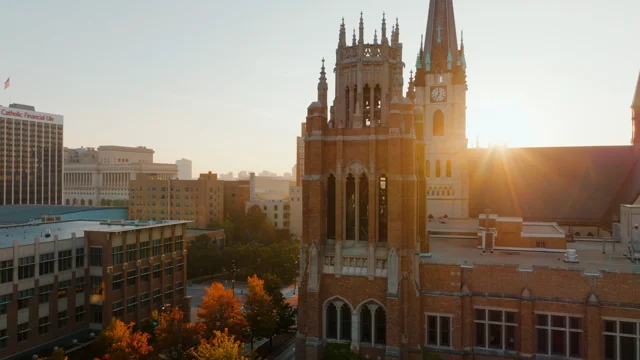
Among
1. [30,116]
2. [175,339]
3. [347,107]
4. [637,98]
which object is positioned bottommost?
[175,339]

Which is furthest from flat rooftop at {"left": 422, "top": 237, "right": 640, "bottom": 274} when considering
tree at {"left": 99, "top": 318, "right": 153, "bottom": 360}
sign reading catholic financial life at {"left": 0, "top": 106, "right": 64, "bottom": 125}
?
sign reading catholic financial life at {"left": 0, "top": 106, "right": 64, "bottom": 125}

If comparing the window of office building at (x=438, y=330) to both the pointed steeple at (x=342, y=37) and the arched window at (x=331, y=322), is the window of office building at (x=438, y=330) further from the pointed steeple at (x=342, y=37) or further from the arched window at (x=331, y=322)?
the pointed steeple at (x=342, y=37)

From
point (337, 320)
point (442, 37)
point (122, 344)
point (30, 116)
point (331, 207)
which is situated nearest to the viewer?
point (337, 320)

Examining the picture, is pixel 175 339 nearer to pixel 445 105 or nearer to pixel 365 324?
pixel 365 324

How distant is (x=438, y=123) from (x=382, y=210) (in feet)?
115

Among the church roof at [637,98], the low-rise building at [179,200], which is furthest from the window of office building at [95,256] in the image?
the low-rise building at [179,200]

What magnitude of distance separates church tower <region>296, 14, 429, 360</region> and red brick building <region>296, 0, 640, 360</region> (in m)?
0.06

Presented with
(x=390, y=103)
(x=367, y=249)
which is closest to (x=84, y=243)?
(x=367, y=249)

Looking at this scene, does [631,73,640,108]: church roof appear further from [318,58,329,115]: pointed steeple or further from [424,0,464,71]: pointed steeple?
[318,58,329,115]: pointed steeple

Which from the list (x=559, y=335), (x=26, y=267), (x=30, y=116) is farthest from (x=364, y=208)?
(x=30, y=116)

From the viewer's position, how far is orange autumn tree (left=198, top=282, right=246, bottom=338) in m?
41.1

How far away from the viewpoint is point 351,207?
3016 cm

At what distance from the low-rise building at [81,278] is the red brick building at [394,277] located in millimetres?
24967

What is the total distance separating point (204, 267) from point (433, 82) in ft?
150
